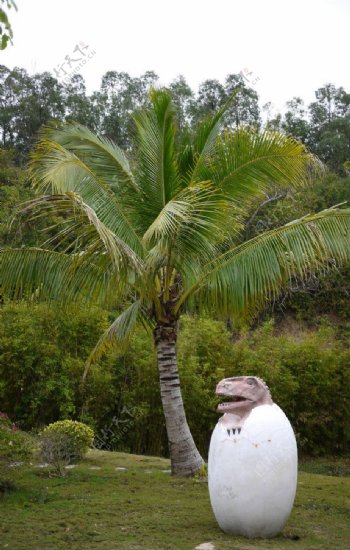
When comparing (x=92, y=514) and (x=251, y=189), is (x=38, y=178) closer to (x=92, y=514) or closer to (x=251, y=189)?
(x=251, y=189)

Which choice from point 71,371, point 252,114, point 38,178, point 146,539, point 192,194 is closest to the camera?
point 146,539

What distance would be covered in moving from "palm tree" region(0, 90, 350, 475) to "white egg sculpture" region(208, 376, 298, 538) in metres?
1.83

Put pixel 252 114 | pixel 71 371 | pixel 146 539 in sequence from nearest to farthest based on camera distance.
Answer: pixel 146 539
pixel 71 371
pixel 252 114

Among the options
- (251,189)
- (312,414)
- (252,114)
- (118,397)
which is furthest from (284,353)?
(252,114)

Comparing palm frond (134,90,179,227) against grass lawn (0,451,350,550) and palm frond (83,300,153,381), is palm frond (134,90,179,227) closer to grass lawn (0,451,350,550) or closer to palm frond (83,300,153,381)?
palm frond (83,300,153,381)

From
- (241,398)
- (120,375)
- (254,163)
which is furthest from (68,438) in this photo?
(254,163)

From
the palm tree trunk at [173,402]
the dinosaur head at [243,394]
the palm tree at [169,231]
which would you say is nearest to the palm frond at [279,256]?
the palm tree at [169,231]

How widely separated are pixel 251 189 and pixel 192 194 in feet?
4.22

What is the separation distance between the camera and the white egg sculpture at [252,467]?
18.6ft

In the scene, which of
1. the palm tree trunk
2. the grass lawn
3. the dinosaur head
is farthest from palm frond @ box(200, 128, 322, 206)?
the grass lawn

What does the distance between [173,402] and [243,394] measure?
106 inches

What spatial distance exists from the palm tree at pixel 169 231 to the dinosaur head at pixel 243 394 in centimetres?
158

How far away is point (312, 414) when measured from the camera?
13.5 metres

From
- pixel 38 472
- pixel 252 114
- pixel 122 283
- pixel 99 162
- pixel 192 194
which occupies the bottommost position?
pixel 38 472
